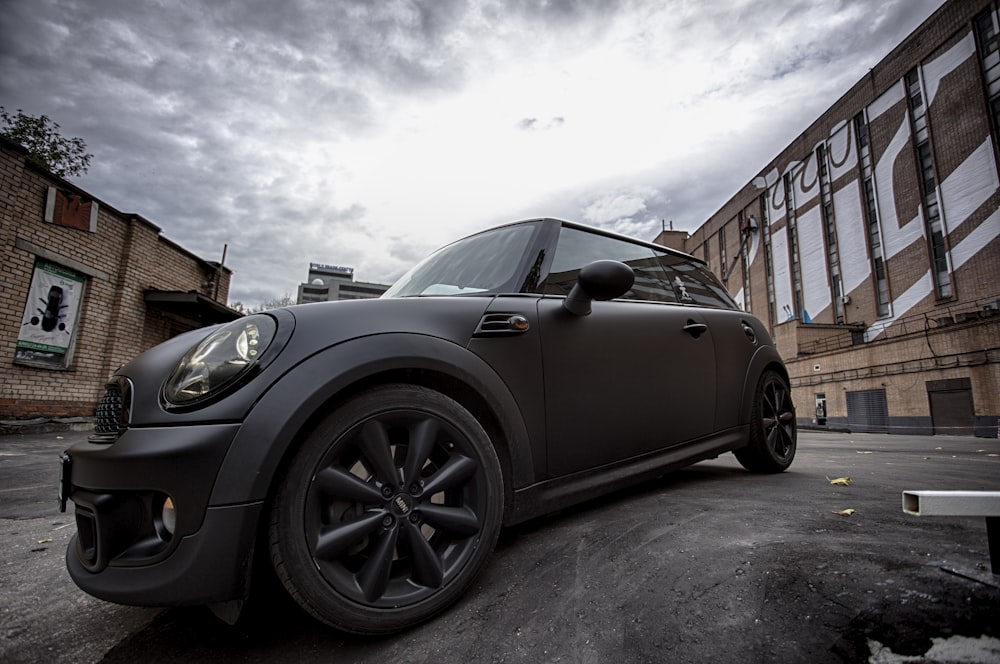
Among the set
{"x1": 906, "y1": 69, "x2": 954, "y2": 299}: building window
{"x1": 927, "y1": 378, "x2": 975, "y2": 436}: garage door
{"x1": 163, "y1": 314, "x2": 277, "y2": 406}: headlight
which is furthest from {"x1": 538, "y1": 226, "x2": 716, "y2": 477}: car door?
{"x1": 906, "y1": 69, "x2": 954, "y2": 299}: building window

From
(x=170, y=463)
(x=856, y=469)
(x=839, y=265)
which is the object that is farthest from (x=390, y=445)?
(x=839, y=265)

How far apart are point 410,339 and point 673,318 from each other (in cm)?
172

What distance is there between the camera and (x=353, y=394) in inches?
55.7

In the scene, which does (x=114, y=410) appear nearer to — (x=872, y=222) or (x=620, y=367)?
(x=620, y=367)

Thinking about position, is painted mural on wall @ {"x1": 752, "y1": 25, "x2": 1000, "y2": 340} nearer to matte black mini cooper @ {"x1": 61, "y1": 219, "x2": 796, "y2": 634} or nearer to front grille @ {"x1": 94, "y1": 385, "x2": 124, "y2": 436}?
matte black mini cooper @ {"x1": 61, "y1": 219, "x2": 796, "y2": 634}

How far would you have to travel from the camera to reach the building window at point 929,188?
21625 mm

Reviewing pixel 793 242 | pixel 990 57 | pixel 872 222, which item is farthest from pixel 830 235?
pixel 990 57

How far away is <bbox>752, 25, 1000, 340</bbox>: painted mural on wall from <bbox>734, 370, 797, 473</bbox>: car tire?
25.5m

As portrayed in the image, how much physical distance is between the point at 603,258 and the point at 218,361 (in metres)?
1.94

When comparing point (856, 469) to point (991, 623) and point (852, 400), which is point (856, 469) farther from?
point (852, 400)

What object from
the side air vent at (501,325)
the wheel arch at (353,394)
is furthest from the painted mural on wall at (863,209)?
the wheel arch at (353,394)

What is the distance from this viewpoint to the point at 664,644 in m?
1.22

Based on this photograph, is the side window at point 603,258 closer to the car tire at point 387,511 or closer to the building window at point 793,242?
the car tire at point 387,511

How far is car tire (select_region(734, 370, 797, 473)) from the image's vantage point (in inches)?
126
